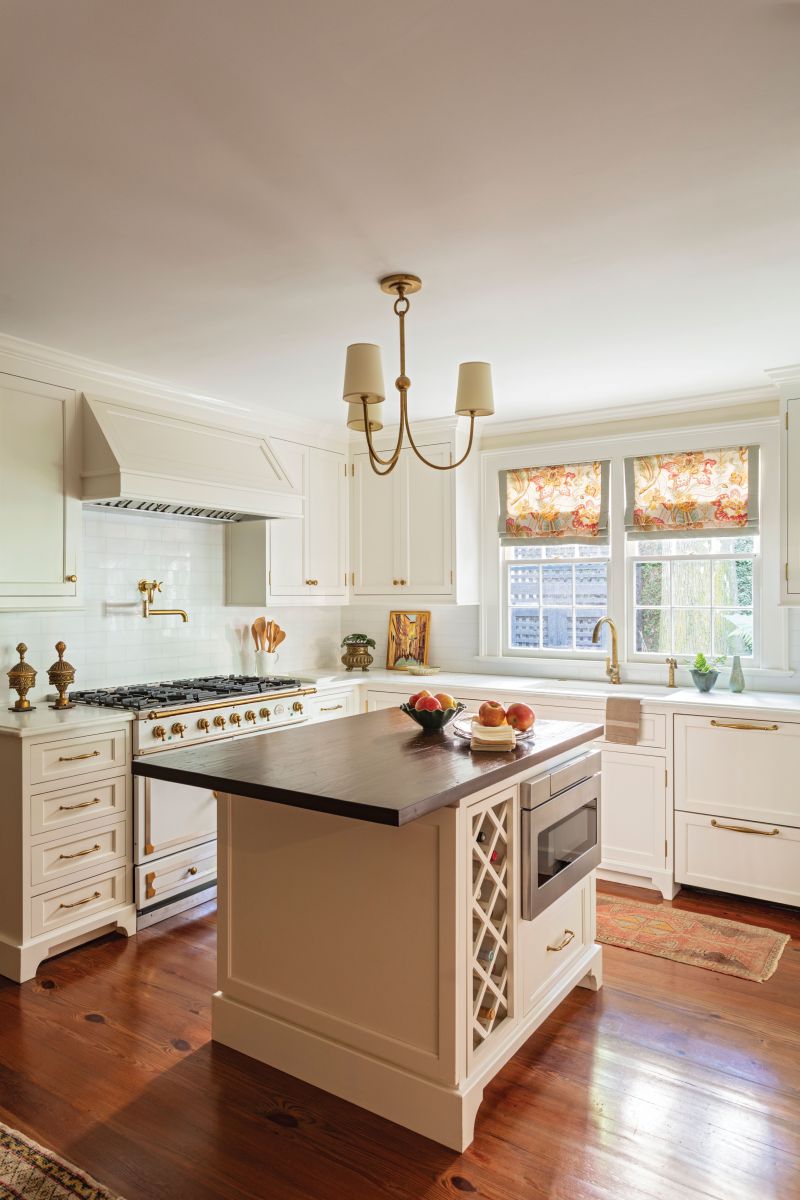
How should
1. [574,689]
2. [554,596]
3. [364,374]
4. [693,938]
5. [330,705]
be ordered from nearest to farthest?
[364,374], [693,938], [574,689], [330,705], [554,596]

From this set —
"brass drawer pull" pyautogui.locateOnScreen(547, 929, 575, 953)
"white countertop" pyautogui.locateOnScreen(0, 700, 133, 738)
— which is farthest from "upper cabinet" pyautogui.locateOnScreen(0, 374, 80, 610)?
"brass drawer pull" pyautogui.locateOnScreen(547, 929, 575, 953)

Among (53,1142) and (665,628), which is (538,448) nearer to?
(665,628)

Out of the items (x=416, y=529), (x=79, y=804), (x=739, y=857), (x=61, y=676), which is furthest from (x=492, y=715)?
(x=416, y=529)

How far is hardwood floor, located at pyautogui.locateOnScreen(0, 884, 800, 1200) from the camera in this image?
6.53 ft

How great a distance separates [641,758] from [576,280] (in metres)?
2.36

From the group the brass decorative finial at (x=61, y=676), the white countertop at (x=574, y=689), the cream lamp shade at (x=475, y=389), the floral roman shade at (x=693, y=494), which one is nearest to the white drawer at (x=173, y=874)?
the brass decorative finial at (x=61, y=676)

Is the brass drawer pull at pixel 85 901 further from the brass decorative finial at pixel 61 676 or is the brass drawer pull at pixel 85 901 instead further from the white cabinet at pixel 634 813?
the white cabinet at pixel 634 813

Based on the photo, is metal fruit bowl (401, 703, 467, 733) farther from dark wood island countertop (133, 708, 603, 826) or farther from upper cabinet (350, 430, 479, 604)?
upper cabinet (350, 430, 479, 604)

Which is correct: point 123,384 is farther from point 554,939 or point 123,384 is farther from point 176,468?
point 554,939

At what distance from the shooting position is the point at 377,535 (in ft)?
17.2

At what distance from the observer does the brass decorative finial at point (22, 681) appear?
3441 millimetres

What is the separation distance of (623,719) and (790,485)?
139cm

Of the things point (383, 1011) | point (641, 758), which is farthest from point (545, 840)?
point (641, 758)

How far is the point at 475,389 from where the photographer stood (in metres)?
2.72
